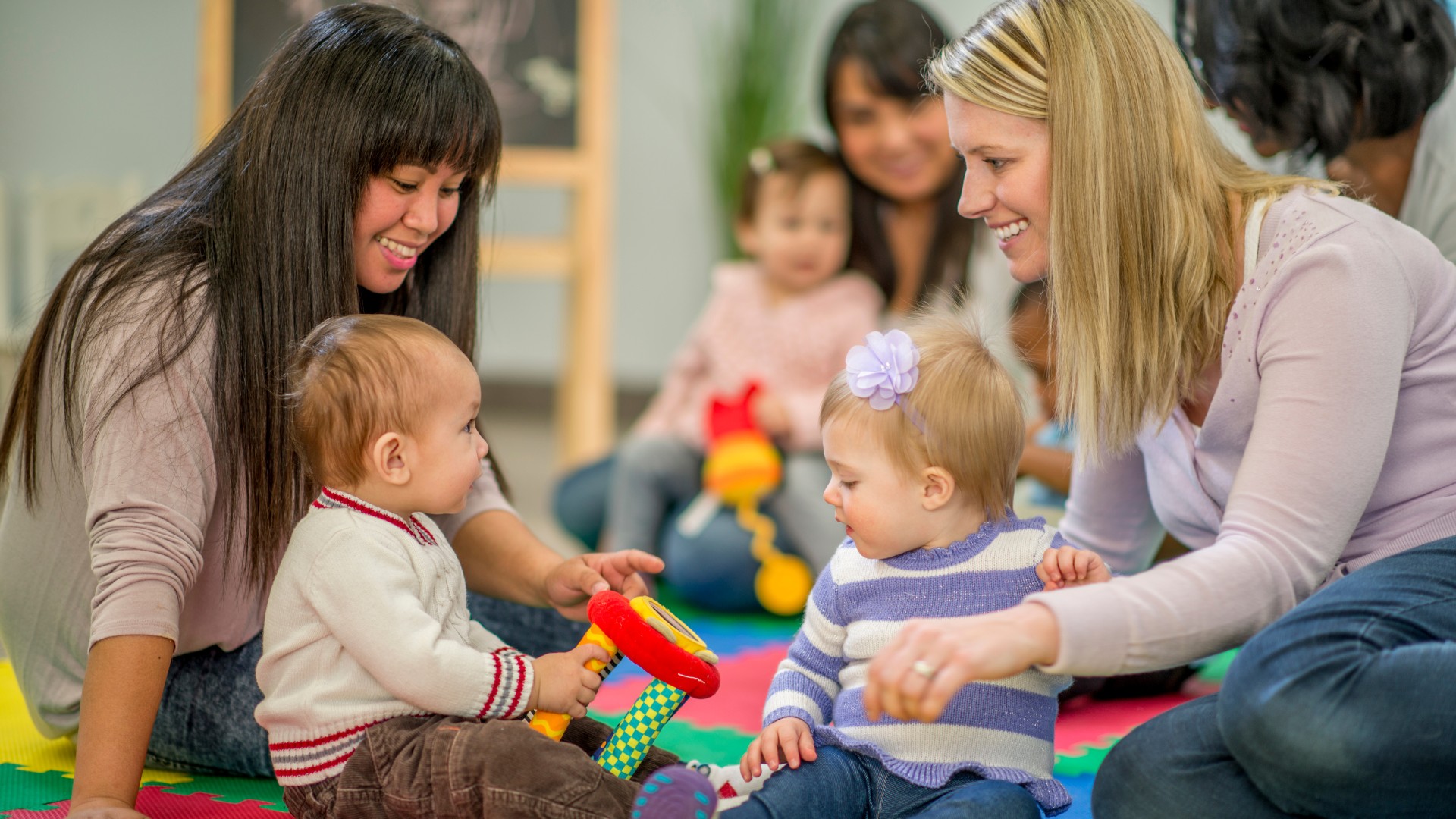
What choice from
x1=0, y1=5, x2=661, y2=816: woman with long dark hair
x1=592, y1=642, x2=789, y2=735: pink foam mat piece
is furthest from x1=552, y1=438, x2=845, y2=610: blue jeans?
x1=0, y1=5, x2=661, y2=816: woman with long dark hair

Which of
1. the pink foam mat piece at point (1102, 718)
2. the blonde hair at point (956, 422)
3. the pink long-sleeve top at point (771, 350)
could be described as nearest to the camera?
the blonde hair at point (956, 422)

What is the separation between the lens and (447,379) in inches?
39.8

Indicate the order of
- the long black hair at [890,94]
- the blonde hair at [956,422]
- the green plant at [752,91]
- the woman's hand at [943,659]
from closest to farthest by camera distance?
the woman's hand at [943,659] < the blonde hair at [956,422] < the long black hair at [890,94] < the green plant at [752,91]

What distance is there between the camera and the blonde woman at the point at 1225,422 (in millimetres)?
867

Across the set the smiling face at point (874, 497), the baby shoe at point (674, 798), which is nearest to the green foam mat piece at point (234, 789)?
the baby shoe at point (674, 798)

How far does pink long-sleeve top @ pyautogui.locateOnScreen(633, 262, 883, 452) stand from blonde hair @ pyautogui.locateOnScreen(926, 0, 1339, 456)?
3.72ft

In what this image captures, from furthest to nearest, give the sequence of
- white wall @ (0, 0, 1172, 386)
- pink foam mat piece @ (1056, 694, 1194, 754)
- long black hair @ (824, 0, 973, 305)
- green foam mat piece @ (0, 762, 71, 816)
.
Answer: white wall @ (0, 0, 1172, 386), long black hair @ (824, 0, 973, 305), pink foam mat piece @ (1056, 694, 1194, 754), green foam mat piece @ (0, 762, 71, 816)

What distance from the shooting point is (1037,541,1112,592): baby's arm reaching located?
39.0 inches

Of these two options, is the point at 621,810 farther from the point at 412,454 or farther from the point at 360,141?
the point at 360,141

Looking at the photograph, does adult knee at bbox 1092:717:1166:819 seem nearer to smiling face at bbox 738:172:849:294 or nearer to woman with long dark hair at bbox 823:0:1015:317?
woman with long dark hair at bbox 823:0:1015:317

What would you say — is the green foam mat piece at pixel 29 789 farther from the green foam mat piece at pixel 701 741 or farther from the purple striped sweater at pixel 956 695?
the purple striped sweater at pixel 956 695

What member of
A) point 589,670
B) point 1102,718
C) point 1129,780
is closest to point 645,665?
point 589,670

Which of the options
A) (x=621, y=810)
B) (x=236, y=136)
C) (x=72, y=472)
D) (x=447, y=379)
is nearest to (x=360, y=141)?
(x=236, y=136)

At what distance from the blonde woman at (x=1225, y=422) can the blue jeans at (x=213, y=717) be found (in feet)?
2.20
